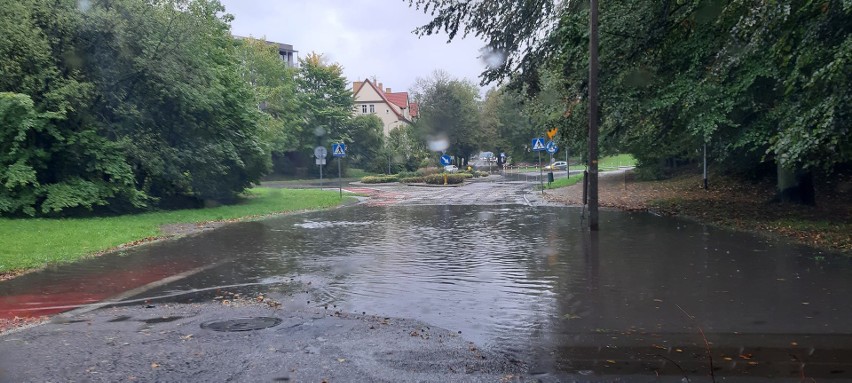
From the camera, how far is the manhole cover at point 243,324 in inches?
269

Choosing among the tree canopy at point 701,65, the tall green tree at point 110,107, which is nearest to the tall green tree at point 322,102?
the tall green tree at point 110,107

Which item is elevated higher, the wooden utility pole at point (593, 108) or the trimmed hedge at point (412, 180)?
the wooden utility pole at point (593, 108)

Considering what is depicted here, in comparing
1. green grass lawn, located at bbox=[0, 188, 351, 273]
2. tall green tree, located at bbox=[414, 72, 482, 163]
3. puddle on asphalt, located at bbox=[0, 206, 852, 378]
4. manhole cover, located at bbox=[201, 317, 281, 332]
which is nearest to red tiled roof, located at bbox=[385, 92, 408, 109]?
tall green tree, located at bbox=[414, 72, 482, 163]

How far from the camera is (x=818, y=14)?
1047 centimetres

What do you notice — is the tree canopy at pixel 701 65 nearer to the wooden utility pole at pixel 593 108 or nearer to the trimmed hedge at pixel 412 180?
the wooden utility pole at pixel 593 108

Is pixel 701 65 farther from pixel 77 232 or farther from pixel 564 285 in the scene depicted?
pixel 77 232

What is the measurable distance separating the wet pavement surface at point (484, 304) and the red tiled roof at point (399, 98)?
3552 inches

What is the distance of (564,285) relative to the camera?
9.10 m

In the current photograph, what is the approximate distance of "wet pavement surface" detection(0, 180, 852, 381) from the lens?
5590mm

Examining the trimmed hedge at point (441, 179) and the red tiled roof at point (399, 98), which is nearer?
the trimmed hedge at point (441, 179)

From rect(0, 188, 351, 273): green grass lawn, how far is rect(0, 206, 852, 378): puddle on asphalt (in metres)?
0.86

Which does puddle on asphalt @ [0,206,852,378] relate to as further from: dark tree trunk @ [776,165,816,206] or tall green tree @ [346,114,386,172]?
tall green tree @ [346,114,386,172]

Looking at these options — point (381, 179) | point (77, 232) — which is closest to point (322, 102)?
point (381, 179)

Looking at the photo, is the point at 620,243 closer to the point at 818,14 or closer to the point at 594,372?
the point at 818,14
